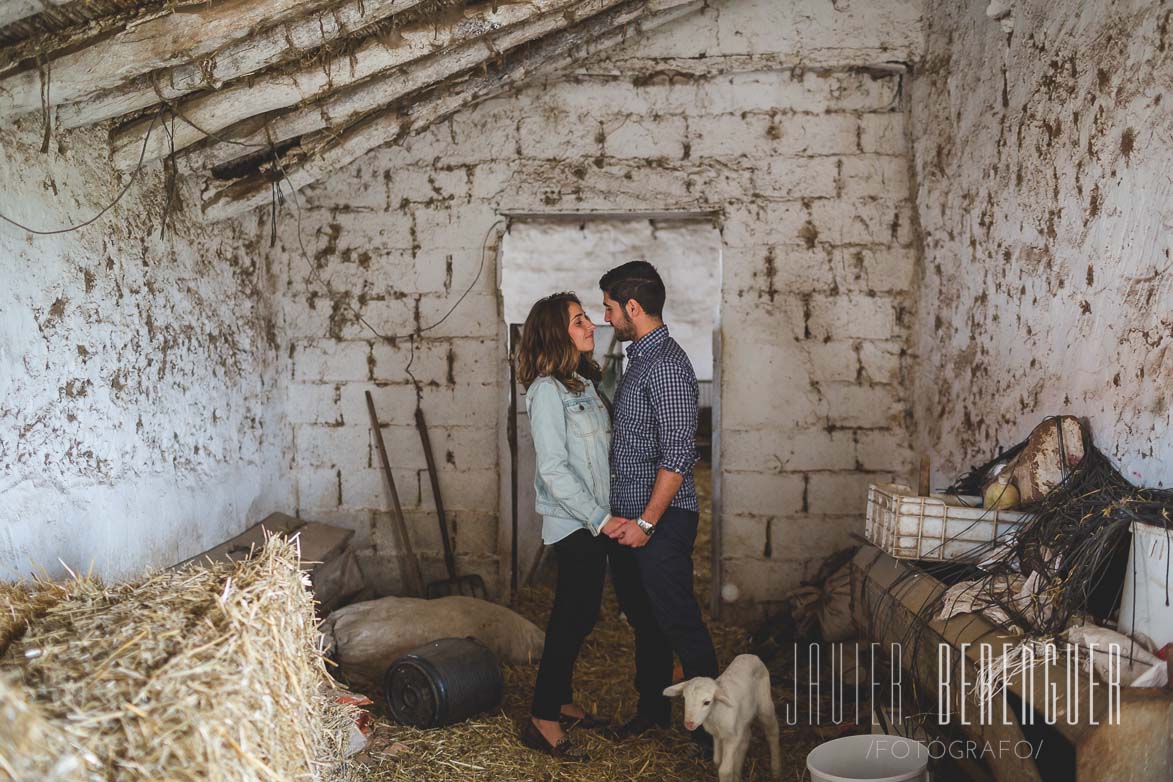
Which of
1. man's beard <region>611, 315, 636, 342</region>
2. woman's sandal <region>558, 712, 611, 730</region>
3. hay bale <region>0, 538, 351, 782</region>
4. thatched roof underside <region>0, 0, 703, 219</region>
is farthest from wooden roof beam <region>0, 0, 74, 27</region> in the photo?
woman's sandal <region>558, 712, 611, 730</region>

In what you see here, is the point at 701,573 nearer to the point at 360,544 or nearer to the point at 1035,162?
the point at 360,544

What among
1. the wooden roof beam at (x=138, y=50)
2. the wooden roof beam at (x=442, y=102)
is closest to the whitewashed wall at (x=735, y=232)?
the wooden roof beam at (x=442, y=102)

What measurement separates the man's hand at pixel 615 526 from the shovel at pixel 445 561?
1764 millimetres

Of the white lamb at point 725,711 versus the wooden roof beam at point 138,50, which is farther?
the wooden roof beam at point 138,50

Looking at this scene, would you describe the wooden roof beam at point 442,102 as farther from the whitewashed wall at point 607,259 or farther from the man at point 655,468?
the man at point 655,468

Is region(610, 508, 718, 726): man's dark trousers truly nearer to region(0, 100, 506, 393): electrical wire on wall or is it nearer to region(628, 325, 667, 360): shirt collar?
region(628, 325, 667, 360): shirt collar

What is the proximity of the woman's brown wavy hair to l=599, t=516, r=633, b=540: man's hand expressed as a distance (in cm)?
48

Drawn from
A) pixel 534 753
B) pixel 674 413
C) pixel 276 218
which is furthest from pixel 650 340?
pixel 276 218

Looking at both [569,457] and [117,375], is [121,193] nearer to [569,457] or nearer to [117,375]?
[117,375]

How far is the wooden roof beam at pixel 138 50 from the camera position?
107 inches

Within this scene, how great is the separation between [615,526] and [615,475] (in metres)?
0.23

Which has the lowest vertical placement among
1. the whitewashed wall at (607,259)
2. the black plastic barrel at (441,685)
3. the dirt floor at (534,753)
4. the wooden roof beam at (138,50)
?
the dirt floor at (534,753)

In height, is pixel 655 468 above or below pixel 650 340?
below

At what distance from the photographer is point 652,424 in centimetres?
299
